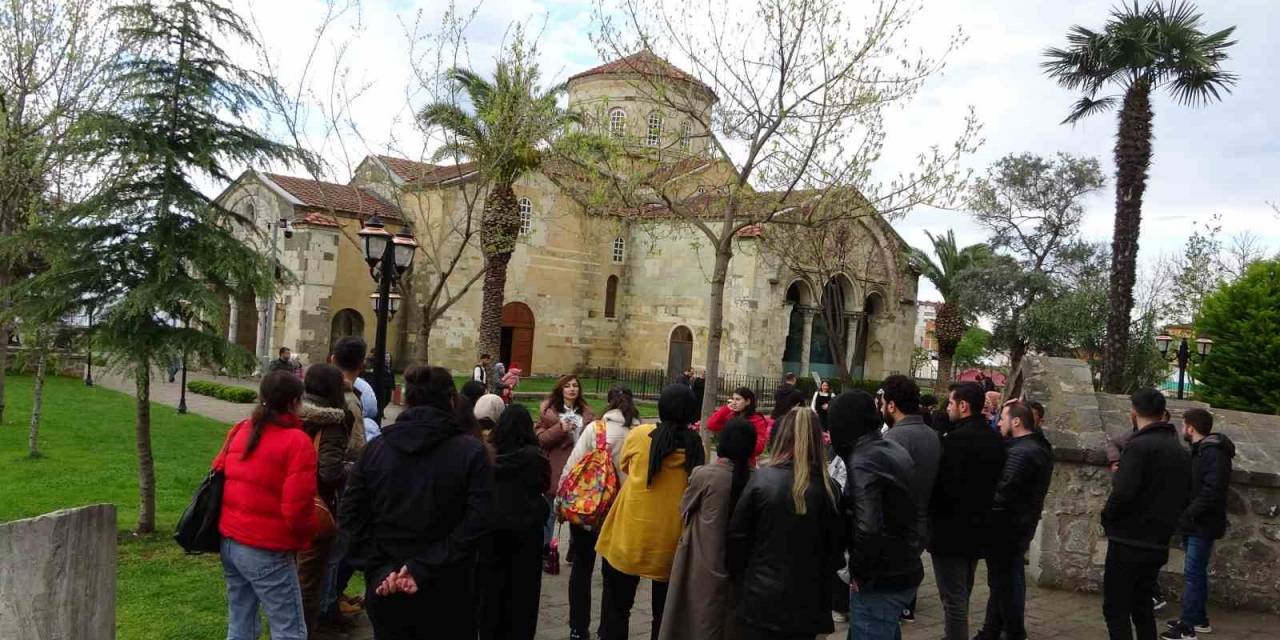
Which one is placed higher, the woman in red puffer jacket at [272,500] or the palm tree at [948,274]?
the palm tree at [948,274]

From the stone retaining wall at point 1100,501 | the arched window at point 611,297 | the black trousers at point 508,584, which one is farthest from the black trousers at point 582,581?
the arched window at point 611,297

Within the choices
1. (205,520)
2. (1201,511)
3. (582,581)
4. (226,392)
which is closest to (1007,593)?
(1201,511)

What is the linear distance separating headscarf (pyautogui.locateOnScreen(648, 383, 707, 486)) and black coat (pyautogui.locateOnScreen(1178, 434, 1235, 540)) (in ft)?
12.5

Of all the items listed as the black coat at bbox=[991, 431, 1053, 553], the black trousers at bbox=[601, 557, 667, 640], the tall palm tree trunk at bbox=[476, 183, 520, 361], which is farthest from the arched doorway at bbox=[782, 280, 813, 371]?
the black trousers at bbox=[601, 557, 667, 640]

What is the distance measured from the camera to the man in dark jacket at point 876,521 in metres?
4.26

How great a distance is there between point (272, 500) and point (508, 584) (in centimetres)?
157

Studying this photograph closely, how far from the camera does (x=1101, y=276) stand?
122 feet

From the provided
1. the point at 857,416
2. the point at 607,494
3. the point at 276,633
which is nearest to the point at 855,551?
the point at 857,416

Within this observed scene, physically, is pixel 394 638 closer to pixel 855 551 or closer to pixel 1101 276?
pixel 855 551

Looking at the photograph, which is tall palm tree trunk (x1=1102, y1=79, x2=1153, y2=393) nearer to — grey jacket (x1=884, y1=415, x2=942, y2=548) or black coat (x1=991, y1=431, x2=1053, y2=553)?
black coat (x1=991, y1=431, x2=1053, y2=553)

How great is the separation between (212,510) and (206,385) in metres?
20.3

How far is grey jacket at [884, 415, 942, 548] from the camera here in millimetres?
Result: 5070

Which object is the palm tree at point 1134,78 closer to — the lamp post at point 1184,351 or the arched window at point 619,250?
the lamp post at point 1184,351

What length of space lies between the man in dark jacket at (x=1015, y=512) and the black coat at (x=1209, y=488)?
1.30 m
